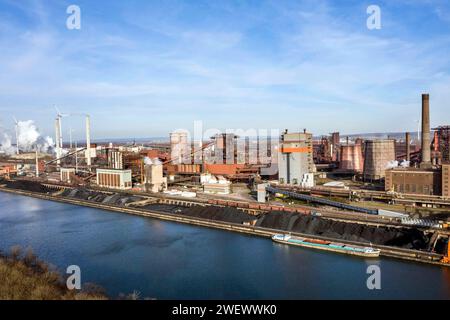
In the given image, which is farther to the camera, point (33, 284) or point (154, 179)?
point (154, 179)

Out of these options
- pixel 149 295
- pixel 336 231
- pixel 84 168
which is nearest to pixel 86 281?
pixel 149 295

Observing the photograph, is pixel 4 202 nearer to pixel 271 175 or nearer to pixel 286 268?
pixel 271 175

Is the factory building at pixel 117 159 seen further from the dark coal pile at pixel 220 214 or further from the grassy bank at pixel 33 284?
the grassy bank at pixel 33 284

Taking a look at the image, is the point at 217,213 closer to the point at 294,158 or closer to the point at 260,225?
the point at 260,225

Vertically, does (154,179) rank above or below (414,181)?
below

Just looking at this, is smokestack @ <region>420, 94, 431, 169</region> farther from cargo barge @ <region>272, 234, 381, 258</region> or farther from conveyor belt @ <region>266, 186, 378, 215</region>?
cargo barge @ <region>272, 234, 381, 258</region>

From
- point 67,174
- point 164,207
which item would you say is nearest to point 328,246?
point 164,207
